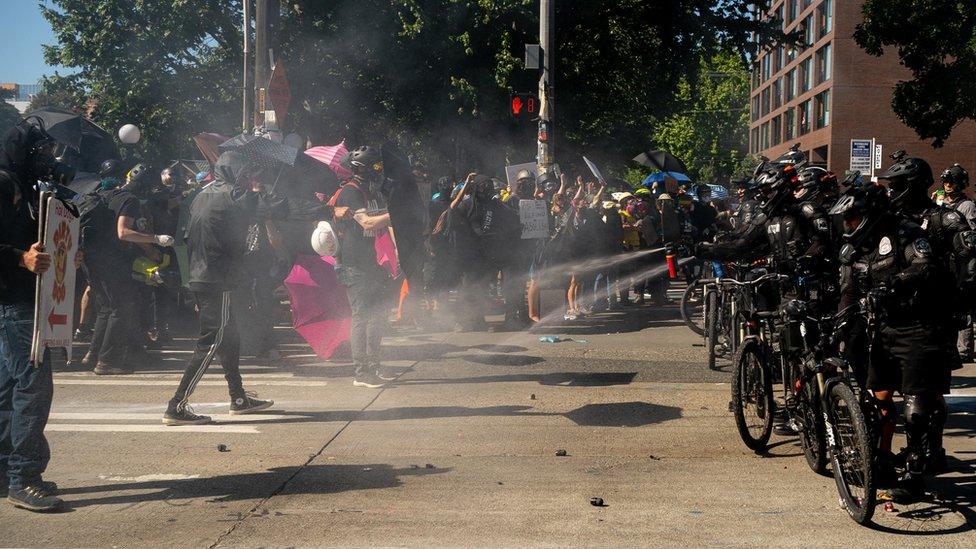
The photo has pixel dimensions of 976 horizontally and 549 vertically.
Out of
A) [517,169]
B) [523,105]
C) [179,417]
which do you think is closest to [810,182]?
[179,417]

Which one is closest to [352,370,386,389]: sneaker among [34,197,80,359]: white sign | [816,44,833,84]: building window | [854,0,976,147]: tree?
[34,197,80,359]: white sign

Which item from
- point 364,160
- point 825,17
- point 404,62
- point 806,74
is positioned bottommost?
point 364,160

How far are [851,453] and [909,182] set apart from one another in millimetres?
A: 1587

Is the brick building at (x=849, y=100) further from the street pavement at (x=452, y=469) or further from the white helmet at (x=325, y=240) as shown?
the white helmet at (x=325, y=240)

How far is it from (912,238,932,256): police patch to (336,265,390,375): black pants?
4708 millimetres

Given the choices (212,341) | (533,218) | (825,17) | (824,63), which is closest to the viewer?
(212,341)

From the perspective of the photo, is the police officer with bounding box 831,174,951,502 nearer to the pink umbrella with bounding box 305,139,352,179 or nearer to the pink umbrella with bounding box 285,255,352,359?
the pink umbrella with bounding box 285,255,352,359

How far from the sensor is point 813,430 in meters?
6.13

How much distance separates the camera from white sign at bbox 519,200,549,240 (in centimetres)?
1424

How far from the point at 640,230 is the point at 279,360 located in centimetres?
719

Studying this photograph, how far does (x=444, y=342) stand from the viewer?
12367 millimetres

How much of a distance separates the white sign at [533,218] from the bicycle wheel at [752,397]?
7.62 meters

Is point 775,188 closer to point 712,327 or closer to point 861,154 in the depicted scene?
point 712,327

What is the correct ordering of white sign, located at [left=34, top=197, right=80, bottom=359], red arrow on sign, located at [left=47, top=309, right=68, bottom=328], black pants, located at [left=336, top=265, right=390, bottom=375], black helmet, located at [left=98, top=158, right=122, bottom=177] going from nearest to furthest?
white sign, located at [left=34, top=197, right=80, bottom=359], red arrow on sign, located at [left=47, top=309, right=68, bottom=328], black pants, located at [left=336, top=265, right=390, bottom=375], black helmet, located at [left=98, top=158, right=122, bottom=177]
